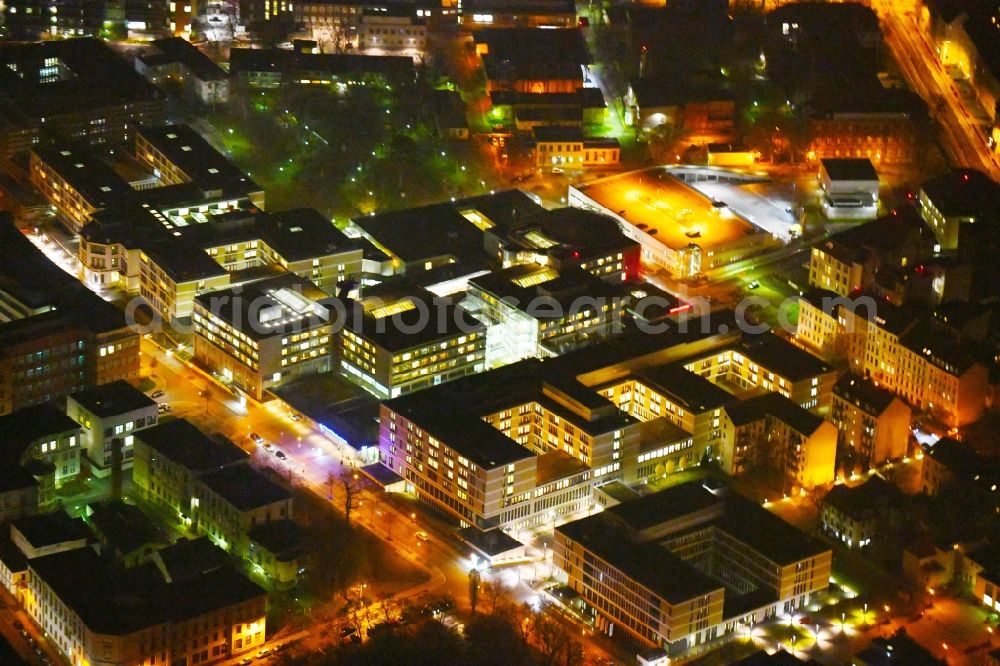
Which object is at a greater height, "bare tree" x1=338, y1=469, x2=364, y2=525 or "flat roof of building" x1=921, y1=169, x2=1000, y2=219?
"flat roof of building" x1=921, y1=169, x2=1000, y2=219

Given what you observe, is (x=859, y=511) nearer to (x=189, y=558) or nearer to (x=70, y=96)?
(x=189, y=558)

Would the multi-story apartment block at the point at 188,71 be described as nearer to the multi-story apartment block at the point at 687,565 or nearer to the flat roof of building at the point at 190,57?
the flat roof of building at the point at 190,57

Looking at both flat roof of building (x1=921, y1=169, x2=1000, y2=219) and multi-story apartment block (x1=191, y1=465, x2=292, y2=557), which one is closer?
multi-story apartment block (x1=191, y1=465, x2=292, y2=557)

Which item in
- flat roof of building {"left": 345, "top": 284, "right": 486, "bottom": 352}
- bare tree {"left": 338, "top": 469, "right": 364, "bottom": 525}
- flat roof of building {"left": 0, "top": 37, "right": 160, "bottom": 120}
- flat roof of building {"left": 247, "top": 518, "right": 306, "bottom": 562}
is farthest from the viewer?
flat roof of building {"left": 0, "top": 37, "right": 160, "bottom": 120}

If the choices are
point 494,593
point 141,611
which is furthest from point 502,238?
point 141,611

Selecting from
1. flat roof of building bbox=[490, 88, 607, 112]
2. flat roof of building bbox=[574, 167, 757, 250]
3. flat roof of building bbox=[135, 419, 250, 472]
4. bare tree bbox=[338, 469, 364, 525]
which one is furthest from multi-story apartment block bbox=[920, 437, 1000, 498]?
flat roof of building bbox=[490, 88, 607, 112]

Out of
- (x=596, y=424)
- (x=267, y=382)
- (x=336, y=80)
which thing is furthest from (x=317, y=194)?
(x=596, y=424)

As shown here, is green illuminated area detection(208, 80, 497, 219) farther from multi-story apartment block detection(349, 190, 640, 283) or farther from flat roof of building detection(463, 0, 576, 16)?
flat roof of building detection(463, 0, 576, 16)
